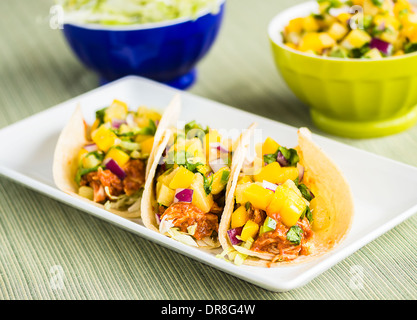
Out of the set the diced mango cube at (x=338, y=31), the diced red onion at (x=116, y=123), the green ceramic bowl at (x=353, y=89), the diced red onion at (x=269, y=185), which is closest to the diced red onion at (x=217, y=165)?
the diced red onion at (x=269, y=185)

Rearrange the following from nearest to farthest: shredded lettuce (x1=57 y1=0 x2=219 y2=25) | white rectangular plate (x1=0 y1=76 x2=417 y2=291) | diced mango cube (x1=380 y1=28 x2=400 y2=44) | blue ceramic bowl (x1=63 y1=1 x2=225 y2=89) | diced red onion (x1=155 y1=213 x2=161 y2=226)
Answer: white rectangular plate (x1=0 y1=76 x2=417 y2=291) < diced red onion (x1=155 y1=213 x2=161 y2=226) < diced mango cube (x1=380 y1=28 x2=400 y2=44) < blue ceramic bowl (x1=63 y1=1 x2=225 y2=89) < shredded lettuce (x1=57 y1=0 x2=219 y2=25)

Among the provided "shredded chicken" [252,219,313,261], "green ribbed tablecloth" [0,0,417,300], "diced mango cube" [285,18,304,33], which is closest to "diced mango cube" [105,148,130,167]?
"green ribbed tablecloth" [0,0,417,300]

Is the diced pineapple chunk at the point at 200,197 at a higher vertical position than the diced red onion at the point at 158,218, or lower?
higher

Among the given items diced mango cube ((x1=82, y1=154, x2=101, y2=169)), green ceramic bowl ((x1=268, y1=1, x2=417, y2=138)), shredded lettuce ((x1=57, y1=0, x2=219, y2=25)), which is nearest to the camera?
diced mango cube ((x1=82, y1=154, x2=101, y2=169))

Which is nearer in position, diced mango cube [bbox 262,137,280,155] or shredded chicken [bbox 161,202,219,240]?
shredded chicken [bbox 161,202,219,240]

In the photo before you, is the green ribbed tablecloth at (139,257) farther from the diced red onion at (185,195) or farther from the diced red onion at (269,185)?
the diced red onion at (269,185)

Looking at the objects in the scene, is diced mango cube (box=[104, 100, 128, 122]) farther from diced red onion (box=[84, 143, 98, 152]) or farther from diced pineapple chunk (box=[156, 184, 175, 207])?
diced pineapple chunk (box=[156, 184, 175, 207])
